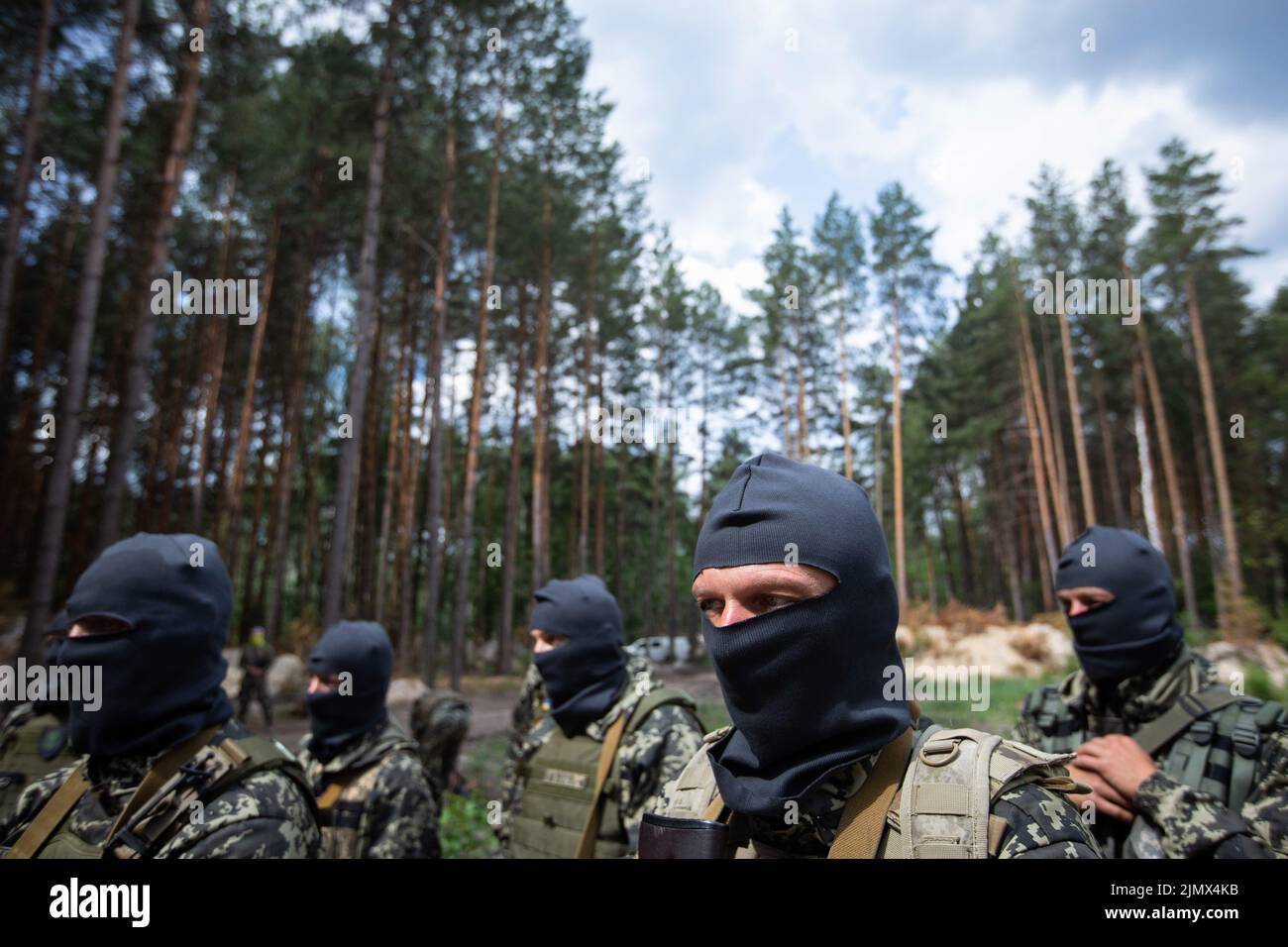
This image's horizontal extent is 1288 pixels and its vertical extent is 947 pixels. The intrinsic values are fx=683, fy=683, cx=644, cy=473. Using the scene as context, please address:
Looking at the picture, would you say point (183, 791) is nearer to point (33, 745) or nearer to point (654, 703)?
point (654, 703)

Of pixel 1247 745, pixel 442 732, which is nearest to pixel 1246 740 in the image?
pixel 1247 745

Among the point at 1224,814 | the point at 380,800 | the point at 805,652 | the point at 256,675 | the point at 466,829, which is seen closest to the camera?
the point at 805,652

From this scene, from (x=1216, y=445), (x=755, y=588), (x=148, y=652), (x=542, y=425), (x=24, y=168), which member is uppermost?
(x=24, y=168)

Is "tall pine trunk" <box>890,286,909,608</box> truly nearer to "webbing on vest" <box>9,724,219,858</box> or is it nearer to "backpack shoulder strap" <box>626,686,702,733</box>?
"backpack shoulder strap" <box>626,686,702,733</box>

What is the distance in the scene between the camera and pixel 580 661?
400cm

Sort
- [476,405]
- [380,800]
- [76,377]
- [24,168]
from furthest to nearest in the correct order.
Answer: [476,405] < [24,168] < [76,377] < [380,800]

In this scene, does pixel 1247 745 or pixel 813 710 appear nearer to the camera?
pixel 813 710

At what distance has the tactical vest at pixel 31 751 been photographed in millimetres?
3758

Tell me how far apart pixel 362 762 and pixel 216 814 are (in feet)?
5.24

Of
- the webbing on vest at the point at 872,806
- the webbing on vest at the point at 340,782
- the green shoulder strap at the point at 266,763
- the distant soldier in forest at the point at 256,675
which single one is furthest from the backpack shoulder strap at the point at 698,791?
the distant soldier in forest at the point at 256,675

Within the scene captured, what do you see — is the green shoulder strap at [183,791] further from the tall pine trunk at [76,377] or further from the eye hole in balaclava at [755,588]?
the tall pine trunk at [76,377]

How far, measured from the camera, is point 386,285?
2273 cm

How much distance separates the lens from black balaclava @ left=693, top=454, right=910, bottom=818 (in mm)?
1655

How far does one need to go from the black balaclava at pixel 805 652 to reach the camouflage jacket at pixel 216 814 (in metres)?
1.61
